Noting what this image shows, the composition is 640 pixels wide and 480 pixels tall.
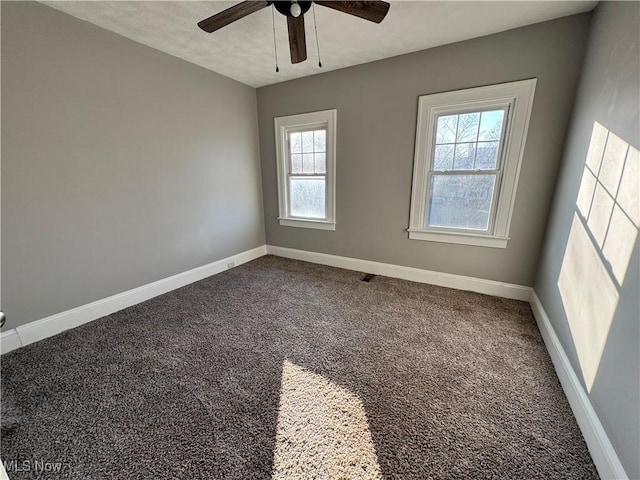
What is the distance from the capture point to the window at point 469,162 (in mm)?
2396

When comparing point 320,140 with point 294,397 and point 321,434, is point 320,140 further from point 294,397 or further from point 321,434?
point 321,434

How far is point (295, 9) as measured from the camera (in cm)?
161

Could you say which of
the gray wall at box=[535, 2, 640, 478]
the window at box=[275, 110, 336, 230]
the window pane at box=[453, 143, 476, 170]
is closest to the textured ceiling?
the gray wall at box=[535, 2, 640, 478]

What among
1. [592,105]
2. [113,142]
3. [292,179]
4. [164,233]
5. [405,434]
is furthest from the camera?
[292,179]

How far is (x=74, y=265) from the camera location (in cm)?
221

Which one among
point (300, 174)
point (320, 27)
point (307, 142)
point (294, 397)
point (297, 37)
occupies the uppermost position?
point (320, 27)

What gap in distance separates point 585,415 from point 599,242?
0.92 metres

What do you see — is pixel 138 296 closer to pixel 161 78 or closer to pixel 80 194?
pixel 80 194

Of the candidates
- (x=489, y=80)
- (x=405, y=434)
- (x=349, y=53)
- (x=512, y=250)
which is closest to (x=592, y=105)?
(x=489, y=80)

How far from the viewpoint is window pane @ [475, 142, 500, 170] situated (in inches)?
99.3

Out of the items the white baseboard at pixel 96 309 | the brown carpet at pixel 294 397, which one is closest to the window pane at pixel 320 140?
the white baseboard at pixel 96 309

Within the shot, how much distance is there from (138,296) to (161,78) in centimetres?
227

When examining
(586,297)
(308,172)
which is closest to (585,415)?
(586,297)

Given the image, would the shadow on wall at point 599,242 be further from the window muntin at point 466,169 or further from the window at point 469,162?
the window muntin at point 466,169
